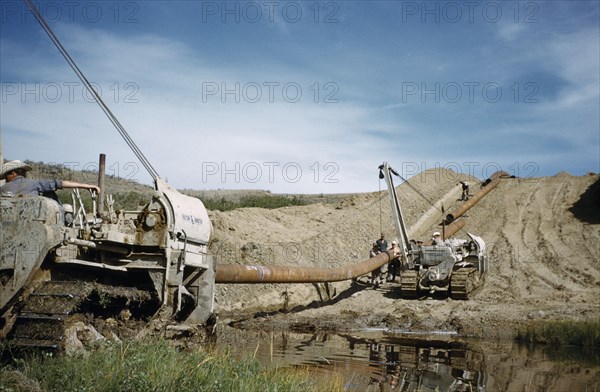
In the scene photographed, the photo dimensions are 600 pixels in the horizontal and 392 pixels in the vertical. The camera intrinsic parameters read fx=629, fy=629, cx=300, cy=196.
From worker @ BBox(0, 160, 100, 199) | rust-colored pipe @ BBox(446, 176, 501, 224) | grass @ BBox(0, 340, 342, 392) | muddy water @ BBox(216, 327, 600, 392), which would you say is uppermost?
rust-colored pipe @ BBox(446, 176, 501, 224)

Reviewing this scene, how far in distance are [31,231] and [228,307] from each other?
10.4 meters

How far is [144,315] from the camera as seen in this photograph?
984cm

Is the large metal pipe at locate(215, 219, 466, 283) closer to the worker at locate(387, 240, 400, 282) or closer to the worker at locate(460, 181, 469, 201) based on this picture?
the worker at locate(387, 240, 400, 282)

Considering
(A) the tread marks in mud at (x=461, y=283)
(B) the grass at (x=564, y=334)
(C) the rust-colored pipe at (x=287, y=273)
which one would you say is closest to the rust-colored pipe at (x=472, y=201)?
(C) the rust-colored pipe at (x=287, y=273)

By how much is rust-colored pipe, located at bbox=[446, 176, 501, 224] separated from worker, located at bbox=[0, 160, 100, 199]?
21.6m

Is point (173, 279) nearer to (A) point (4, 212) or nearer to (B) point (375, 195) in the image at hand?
(A) point (4, 212)

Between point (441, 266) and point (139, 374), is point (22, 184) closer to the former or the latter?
point (139, 374)

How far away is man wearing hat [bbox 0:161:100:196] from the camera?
8.48 metres

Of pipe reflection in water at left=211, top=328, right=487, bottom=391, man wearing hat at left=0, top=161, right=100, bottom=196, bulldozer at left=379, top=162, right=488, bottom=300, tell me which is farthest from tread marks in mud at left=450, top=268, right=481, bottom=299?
man wearing hat at left=0, top=161, right=100, bottom=196

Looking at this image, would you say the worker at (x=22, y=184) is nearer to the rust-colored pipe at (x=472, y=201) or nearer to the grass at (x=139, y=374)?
the grass at (x=139, y=374)

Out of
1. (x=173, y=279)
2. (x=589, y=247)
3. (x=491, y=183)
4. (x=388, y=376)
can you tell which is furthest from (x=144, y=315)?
(x=491, y=183)

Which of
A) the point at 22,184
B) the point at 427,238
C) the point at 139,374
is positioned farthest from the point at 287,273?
the point at 427,238

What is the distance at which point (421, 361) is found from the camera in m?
10.9

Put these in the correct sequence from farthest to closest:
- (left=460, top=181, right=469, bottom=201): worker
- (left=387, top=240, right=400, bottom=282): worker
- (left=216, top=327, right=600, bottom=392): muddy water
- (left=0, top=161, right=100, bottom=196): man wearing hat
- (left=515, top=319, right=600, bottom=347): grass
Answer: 1. (left=460, top=181, right=469, bottom=201): worker
2. (left=387, top=240, right=400, bottom=282): worker
3. (left=515, top=319, right=600, bottom=347): grass
4. (left=216, top=327, right=600, bottom=392): muddy water
5. (left=0, top=161, right=100, bottom=196): man wearing hat
